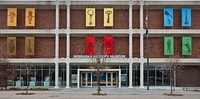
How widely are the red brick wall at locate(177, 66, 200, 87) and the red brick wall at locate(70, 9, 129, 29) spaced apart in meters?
11.2

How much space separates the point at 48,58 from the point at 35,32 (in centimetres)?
429

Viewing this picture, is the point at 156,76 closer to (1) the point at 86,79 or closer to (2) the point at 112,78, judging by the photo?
(2) the point at 112,78

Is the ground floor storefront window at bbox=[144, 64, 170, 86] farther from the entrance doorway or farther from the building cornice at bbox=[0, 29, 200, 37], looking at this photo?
the building cornice at bbox=[0, 29, 200, 37]

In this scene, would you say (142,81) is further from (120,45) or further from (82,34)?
(82,34)

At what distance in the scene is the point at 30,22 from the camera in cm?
4956

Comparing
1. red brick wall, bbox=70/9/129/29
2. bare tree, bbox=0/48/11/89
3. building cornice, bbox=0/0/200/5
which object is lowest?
bare tree, bbox=0/48/11/89

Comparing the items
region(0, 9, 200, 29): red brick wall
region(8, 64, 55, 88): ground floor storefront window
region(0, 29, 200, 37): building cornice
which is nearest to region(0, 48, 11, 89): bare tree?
region(8, 64, 55, 88): ground floor storefront window

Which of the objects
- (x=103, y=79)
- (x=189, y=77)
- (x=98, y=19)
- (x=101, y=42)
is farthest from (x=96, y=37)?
(x=189, y=77)

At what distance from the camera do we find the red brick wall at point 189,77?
50562 mm

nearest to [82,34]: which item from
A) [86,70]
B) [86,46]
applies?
[86,46]

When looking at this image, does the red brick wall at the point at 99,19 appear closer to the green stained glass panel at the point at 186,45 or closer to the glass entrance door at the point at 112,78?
the glass entrance door at the point at 112,78

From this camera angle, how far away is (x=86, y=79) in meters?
50.4

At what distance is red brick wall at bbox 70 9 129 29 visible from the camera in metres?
50.2

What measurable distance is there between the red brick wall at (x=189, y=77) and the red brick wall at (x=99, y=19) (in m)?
11.2
